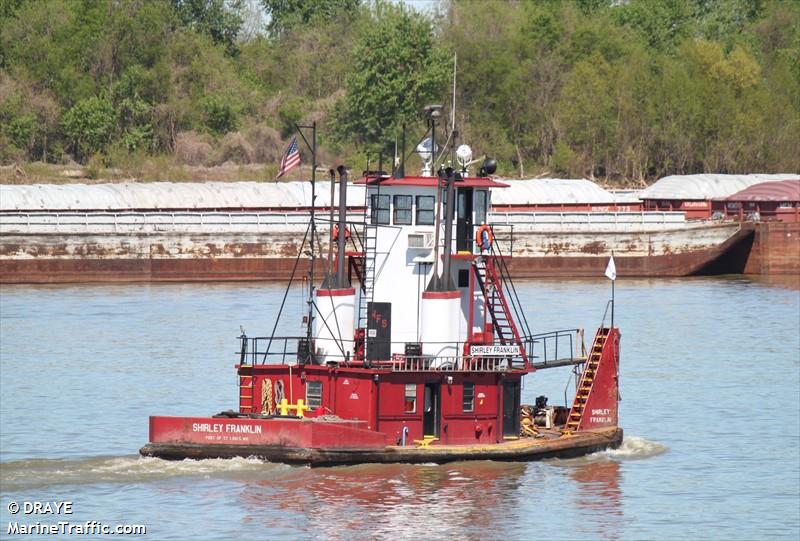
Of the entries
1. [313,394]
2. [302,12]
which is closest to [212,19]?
[302,12]

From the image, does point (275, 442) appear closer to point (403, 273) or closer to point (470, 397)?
point (470, 397)

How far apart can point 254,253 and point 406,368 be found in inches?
1782

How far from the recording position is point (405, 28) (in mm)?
115938

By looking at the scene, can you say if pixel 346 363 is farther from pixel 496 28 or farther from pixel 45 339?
pixel 496 28

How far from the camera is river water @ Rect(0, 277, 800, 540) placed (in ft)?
101

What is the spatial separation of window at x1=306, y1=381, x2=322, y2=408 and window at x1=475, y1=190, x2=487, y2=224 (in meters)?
5.29

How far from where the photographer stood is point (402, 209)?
116ft

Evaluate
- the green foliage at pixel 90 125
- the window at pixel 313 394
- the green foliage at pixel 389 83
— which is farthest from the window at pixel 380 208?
the green foliage at pixel 90 125

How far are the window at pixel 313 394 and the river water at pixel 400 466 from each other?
5.69 ft

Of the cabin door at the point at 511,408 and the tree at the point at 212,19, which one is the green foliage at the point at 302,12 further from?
the cabin door at the point at 511,408

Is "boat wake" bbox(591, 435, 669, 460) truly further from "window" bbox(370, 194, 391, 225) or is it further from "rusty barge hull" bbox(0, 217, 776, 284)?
"rusty barge hull" bbox(0, 217, 776, 284)

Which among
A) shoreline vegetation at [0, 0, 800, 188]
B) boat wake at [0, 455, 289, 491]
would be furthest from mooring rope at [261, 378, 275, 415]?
shoreline vegetation at [0, 0, 800, 188]

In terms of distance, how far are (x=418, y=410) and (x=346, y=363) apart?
1838 mm

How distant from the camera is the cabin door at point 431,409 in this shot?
112 feet
